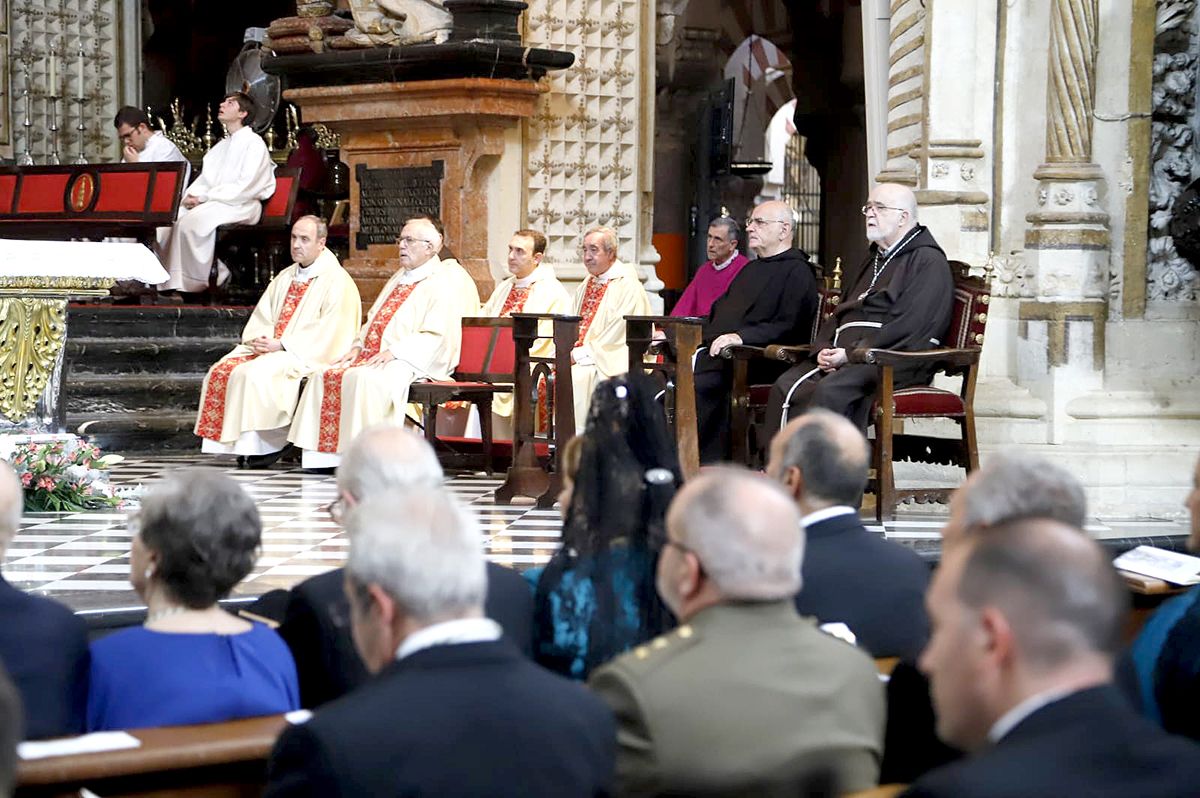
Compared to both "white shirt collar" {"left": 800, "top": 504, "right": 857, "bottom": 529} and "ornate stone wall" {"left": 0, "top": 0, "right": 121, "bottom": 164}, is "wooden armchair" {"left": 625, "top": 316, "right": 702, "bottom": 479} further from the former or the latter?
"ornate stone wall" {"left": 0, "top": 0, "right": 121, "bottom": 164}

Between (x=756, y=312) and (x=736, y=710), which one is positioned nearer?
(x=736, y=710)

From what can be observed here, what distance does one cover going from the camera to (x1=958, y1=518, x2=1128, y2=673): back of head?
1.95 metres

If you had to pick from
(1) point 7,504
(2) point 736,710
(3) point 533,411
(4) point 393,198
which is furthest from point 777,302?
(2) point 736,710

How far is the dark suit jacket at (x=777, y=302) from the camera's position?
909cm

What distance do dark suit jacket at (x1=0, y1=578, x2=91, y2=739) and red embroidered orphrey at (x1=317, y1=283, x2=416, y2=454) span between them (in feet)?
22.8

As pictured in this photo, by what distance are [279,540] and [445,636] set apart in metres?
5.04

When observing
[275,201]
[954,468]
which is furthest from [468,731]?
[275,201]

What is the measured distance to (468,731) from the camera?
229 cm

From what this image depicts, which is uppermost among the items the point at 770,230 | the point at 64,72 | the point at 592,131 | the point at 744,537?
the point at 64,72

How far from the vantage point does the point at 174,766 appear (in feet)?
8.44

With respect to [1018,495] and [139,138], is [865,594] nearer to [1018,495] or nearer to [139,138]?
[1018,495]

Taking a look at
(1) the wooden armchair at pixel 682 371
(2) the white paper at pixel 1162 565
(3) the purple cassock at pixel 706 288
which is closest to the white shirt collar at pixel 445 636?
(2) the white paper at pixel 1162 565

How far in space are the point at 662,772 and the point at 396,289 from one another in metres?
8.30

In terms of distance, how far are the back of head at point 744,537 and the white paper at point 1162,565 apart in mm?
2211
